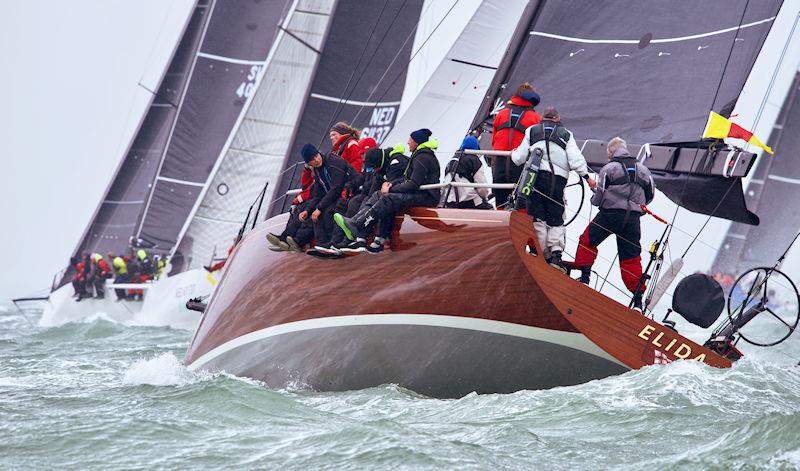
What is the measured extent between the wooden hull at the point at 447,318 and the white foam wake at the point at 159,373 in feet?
2.53

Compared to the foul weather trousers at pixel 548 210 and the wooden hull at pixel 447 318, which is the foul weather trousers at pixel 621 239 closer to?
the foul weather trousers at pixel 548 210

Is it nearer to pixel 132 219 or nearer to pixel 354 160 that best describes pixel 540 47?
pixel 354 160

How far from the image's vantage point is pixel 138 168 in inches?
850

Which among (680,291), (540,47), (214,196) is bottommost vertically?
(214,196)

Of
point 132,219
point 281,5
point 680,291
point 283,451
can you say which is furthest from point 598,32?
point 132,219

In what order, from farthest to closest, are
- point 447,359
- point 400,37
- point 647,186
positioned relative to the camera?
point 400,37
point 647,186
point 447,359

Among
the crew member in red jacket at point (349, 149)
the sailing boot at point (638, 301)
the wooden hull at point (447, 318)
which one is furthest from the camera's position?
the crew member in red jacket at point (349, 149)

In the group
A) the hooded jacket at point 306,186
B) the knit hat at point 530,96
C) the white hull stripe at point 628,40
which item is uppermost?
the white hull stripe at point 628,40

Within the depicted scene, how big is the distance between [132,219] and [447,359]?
16.7 meters

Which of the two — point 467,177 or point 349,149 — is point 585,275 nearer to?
point 467,177

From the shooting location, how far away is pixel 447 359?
18.2 feet

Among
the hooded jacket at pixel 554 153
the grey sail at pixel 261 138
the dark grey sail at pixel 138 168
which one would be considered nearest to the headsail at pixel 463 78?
the hooded jacket at pixel 554 153

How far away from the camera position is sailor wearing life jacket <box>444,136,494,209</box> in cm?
602

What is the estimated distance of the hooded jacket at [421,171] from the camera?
19.1ft
